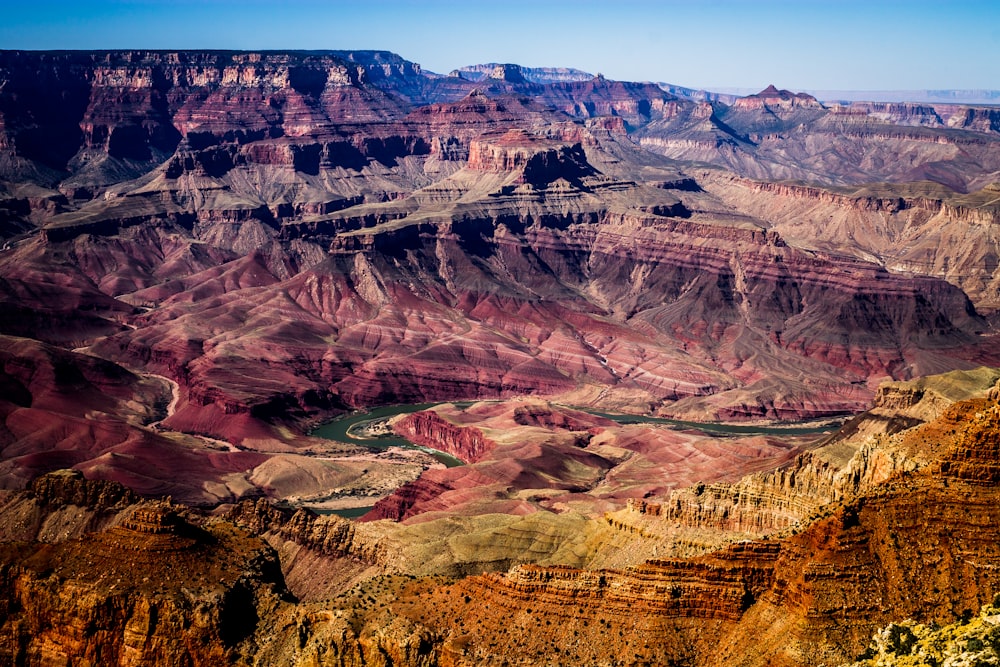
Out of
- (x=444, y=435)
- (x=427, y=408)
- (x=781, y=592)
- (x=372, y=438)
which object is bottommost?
(x=781, y=592)

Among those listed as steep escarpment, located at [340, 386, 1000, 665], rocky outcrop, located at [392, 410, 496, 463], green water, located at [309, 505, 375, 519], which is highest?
rocky outcrop, located at [392, 410, 496, 463]

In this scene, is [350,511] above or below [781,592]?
above

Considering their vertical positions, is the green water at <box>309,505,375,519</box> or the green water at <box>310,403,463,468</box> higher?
the green water at <box>310,403,463,468</box>

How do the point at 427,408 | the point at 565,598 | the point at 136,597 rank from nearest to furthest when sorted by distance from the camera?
the point at 565,598 → the point at 136,597 → the point at 427,408

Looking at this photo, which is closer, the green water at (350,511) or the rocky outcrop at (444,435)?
the green water at (350,511)

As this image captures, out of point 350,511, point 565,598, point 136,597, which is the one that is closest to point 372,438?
point 350,511

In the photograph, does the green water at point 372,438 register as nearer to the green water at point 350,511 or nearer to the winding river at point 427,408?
the winding river at point 427,408

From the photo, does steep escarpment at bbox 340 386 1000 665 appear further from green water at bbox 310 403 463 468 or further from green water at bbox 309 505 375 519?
green water at bbox 310 403 463 468

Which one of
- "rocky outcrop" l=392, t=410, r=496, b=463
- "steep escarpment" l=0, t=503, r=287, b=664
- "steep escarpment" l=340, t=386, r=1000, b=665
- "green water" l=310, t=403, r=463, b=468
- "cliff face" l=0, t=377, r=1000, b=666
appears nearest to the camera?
"steep escarpment" l=340, t=386, r=1000, b=665

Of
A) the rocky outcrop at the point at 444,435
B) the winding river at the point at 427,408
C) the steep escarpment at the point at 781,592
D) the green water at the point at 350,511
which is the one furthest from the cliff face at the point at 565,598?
the winding river at the point at 427,408

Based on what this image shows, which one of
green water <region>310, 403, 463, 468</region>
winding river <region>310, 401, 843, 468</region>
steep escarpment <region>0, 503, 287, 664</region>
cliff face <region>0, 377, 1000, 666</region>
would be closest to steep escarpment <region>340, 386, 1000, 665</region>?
cliff face <region>0, 377, 1000, 666</region>

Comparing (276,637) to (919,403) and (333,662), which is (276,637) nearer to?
(333,662)

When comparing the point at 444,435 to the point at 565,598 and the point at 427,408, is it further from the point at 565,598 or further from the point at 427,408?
the point at 565,598
